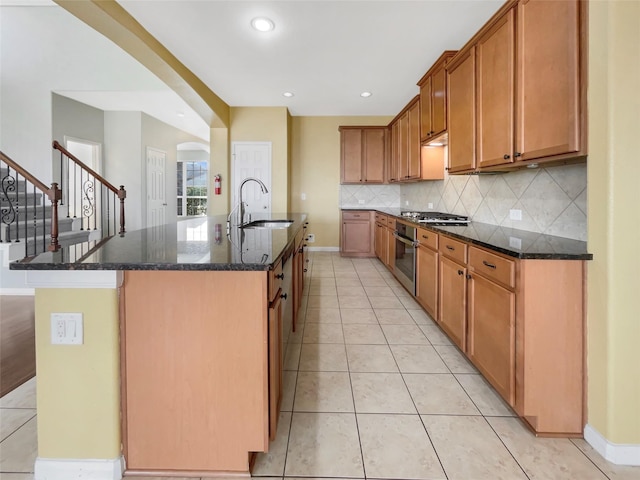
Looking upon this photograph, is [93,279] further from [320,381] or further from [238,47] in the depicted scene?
[238,47]

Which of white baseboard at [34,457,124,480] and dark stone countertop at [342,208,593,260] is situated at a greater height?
dark stone countertop at [342,208,593,260]

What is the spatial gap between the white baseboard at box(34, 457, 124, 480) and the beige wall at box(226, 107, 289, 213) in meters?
5.09

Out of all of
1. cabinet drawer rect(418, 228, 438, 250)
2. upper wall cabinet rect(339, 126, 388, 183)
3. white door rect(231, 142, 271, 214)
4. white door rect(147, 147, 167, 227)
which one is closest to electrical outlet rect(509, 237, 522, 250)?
cabinet drawer rect(418, 228, 438, 250)

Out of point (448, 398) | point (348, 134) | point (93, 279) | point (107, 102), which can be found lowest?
point (448, 398)

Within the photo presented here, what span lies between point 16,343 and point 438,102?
4333 mm

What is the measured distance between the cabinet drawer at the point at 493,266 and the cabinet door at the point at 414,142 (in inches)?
98.0

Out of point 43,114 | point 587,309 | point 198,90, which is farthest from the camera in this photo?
point 43,114

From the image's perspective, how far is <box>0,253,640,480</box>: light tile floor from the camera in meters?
1.38

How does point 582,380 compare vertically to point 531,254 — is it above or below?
below

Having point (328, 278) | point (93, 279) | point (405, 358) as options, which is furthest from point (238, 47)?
point (405, 358)

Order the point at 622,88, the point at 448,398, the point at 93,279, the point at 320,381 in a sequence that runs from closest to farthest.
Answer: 1. the point at 93,279
2. the point at 622,88
3. the point at 448,398
4. the point at 320,381

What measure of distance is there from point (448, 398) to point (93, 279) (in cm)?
186

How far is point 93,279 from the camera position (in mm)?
1247

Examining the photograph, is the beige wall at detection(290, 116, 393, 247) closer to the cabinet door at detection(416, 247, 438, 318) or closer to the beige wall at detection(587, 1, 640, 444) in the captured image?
the cabinet door at detection(416, 247, 438, 318)
